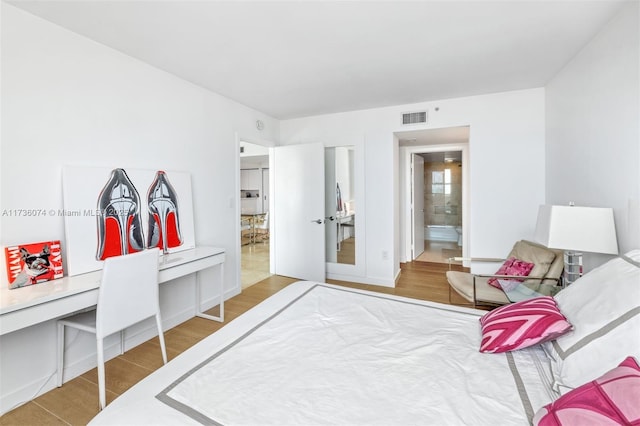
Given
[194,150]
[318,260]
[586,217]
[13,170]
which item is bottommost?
[318,260]

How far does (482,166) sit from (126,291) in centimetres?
376

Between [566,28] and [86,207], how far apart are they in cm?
369

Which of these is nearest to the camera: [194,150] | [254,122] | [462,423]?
[462,423]

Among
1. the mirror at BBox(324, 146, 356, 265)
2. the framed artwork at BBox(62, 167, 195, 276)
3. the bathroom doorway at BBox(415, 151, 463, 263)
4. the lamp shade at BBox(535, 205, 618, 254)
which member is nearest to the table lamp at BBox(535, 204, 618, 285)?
the lamp shade at BBox(535, 205, 618, 254)

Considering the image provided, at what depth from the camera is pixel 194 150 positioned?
3049 mm

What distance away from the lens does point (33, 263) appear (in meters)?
1.82

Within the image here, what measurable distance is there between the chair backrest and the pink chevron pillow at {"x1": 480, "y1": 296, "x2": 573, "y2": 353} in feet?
6.85

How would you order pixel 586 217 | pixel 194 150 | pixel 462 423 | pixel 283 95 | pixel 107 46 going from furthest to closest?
pixel 283 95
pixel 194 150
pixel 107 46
pixel 586 217
pixel 462 423

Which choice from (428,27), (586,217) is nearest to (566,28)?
(428,27)

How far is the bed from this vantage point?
964mm

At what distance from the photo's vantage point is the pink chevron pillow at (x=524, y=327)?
122 centimetres

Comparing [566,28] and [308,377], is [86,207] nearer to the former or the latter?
[308,377]

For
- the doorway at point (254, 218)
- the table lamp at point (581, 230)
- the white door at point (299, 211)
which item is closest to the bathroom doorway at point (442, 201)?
the white door at point (299, 211)

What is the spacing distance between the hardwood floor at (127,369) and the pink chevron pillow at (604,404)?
2309 mm
